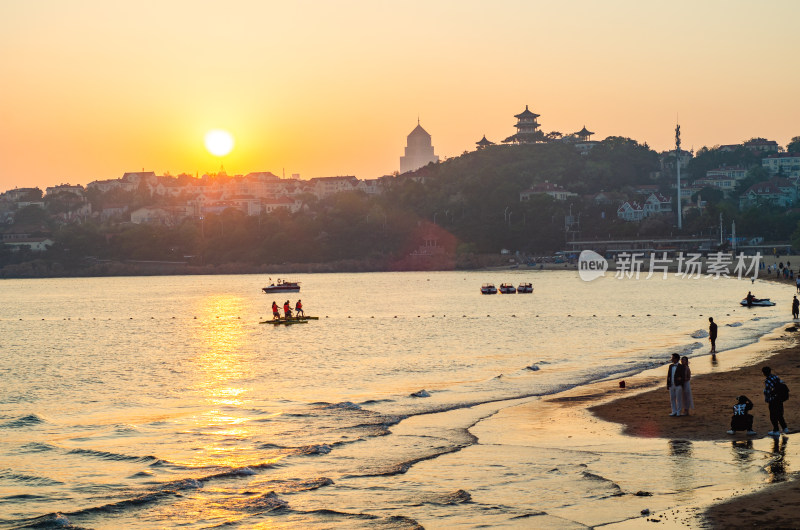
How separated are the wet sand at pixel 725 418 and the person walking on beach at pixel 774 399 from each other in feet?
1.29

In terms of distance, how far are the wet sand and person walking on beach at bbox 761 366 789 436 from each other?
0.39m

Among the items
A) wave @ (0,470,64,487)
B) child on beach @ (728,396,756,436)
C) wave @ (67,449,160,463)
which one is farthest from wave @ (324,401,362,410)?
child on beach @ (728,396,756,436)

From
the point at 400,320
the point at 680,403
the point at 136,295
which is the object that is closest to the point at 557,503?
the point at 680,403

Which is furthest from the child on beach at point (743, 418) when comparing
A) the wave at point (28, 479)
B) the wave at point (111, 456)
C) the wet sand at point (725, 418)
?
the wave at point (28, 479)

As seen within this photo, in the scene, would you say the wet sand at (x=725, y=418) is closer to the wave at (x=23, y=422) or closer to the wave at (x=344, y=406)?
A: the wave at (x=344, y=406)

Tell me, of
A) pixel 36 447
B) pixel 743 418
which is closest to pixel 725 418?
pixel 743 418

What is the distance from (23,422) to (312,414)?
1027 cm

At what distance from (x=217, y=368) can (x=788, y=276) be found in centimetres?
8964

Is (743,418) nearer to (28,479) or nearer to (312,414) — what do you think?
(312,414)

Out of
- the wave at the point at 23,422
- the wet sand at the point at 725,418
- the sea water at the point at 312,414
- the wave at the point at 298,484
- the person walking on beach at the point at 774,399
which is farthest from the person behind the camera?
the wave at the point at 23,422

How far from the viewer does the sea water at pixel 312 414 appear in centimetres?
1977

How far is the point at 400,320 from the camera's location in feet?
269

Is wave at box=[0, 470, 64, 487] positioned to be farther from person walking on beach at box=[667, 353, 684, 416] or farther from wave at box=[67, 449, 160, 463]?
person walking on beach at box=[667, 353, 684, 416]

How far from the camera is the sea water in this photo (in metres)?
19.8
